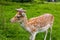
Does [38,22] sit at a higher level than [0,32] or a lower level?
higher

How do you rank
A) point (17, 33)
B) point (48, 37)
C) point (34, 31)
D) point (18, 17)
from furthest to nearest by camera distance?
point (17, 33) < point (48, 37) < point (34, 31) < point (18, 17)

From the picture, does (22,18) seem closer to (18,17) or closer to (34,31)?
(18,17)

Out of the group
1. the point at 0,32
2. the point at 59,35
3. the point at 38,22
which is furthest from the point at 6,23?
the point at 38,22

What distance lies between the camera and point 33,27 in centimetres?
704

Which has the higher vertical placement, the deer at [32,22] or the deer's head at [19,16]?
the deer's head at [19,16]

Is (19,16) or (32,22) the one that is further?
(32,22)

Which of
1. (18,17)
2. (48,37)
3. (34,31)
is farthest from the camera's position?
(48,37)

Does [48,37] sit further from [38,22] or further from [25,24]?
[25,24]

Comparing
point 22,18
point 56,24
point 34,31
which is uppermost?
point 22,18

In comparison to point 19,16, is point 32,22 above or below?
below

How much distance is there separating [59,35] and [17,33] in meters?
1.47

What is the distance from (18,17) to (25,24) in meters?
0.32

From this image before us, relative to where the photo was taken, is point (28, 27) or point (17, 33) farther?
point (17, 33)

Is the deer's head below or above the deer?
above
